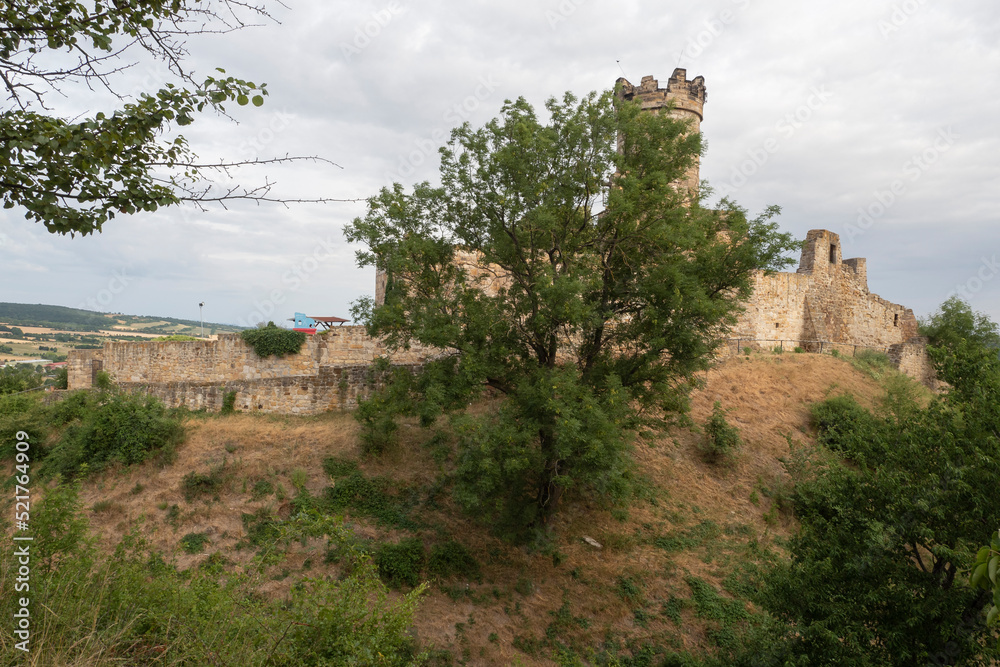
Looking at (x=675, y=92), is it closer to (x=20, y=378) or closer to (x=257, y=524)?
(x=257, y=524)

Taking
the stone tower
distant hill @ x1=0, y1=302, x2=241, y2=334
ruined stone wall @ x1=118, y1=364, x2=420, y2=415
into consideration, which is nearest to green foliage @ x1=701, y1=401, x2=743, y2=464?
ruined stone wall @ x1=118, y1=364, x2=420, y2=415

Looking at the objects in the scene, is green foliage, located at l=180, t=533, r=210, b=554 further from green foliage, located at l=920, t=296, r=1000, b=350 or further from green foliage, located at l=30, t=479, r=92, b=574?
green foliage, located at l=920, t=296, r=1000, b=350

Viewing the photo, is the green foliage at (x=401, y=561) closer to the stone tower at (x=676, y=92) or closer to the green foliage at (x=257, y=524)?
the green foliage at (x=257, y=524)

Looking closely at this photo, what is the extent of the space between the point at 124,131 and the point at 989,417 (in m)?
8.40

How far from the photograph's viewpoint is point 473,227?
10.0 m

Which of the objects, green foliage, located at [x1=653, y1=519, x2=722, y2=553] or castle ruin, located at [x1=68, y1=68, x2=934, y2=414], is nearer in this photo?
green foliage, located at [x1=653, y1=519, x2=722, y2=553]

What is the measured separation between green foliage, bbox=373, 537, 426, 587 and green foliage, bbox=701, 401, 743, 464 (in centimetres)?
770

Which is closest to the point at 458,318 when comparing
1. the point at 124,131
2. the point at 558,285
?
the point at 558,285

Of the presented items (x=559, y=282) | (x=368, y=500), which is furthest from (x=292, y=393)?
(x=559, y=282)

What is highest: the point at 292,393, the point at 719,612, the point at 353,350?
the point at 353,350

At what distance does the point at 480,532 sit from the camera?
10.5 meters

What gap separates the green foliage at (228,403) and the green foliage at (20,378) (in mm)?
9274

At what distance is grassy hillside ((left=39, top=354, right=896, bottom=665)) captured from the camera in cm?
856

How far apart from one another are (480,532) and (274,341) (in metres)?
10.5
